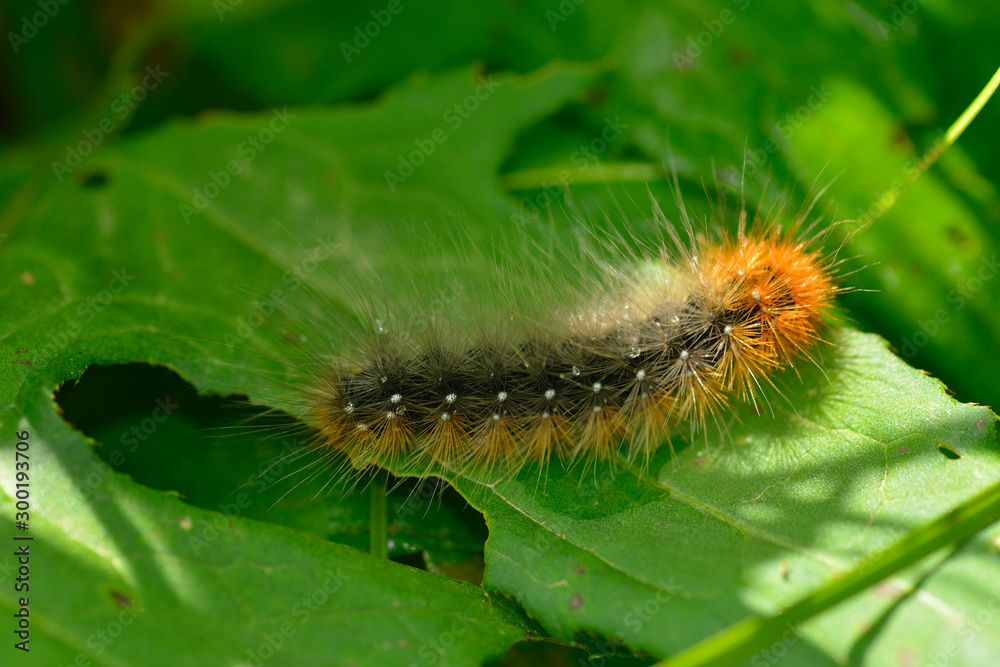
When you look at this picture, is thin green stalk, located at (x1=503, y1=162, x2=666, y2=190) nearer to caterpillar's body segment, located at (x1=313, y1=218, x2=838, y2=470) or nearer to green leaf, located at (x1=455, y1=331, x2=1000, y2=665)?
caterpillar's body segment, located at (x1=313, y1=218, x2=838, y2=470)

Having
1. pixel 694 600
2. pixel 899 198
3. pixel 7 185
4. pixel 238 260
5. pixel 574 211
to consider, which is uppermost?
pixel 899 198

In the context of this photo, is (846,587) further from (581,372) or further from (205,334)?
(205,334)

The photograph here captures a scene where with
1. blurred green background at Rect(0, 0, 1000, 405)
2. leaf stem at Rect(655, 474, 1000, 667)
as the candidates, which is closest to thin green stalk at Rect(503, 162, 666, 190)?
blurred green background at Rect(0, 0, 1000, 405)

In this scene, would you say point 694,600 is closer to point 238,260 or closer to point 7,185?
point 238,260

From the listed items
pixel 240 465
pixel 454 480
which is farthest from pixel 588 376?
pixel 240 465

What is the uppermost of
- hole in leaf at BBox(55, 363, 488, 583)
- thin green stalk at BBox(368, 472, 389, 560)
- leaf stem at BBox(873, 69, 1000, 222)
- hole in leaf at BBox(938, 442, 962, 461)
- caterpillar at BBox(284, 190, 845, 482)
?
leaf stem at BBox(873, 69, 1000, 222)

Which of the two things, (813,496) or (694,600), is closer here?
(694,600)

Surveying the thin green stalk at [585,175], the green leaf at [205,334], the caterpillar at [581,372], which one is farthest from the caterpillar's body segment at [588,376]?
the thin green stalk at [585,175]

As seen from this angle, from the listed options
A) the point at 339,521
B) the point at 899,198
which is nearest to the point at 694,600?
the point at 339,521
